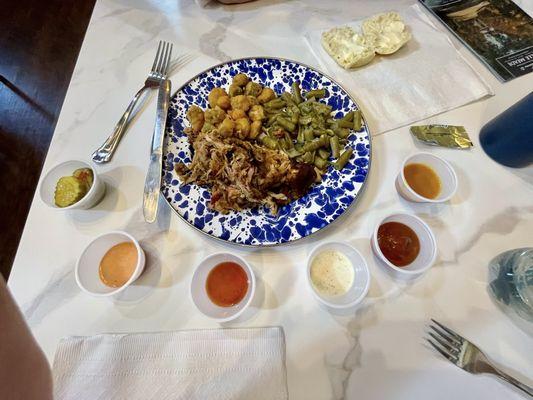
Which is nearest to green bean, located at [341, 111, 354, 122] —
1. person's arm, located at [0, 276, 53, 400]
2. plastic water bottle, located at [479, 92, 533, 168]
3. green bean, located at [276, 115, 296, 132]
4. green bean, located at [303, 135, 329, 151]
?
green bean, located at [303, 135, 329, 151]

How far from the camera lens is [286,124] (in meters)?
1.49

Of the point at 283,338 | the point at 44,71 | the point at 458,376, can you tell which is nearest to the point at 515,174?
the point at 458,376

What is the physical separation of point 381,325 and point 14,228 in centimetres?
263

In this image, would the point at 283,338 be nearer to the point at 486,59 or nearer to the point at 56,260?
the point at 56,260

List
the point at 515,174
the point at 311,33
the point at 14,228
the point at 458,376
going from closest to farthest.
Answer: the point at 458,376 < the point at 515,174 < the point at 311,33 < the point at 14,228

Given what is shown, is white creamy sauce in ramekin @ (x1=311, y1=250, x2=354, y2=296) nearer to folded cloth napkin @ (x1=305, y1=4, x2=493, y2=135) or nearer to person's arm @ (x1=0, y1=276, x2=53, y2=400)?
folded cloth napkin @ (x1=305, y1=4, x2=493, y2=135)

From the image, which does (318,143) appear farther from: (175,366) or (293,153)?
(175,366)

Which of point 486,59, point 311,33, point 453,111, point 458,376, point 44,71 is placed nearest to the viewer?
point 458,376

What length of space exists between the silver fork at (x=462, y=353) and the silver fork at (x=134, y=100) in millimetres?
1513

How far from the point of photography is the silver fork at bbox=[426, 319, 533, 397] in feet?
3.21

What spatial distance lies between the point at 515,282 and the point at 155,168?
55.3 inches

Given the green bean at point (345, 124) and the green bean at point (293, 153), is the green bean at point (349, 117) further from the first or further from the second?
the green bean at point (293, 153)

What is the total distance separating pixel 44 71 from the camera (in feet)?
9.71

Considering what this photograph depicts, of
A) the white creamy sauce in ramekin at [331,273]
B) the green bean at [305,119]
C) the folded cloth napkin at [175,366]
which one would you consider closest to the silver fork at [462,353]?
the white creamy sauce in ramekin at [331,273]
